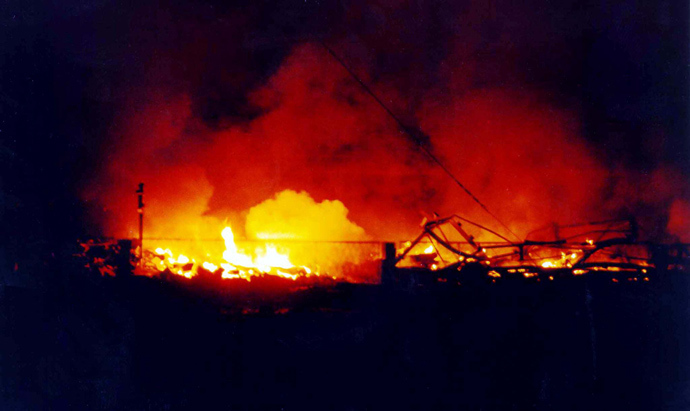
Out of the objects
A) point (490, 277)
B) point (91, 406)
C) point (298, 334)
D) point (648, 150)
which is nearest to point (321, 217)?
point (298, 334)

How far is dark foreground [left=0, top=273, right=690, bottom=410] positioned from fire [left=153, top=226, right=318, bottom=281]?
0.73 meters

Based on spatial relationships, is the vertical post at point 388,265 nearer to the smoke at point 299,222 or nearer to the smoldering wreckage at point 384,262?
the smoldering wreckage at point 384,262

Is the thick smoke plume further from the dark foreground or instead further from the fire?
the dark foreground

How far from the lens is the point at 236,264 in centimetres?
1258

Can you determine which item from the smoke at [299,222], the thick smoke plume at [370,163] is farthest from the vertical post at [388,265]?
the thick smoke plume at [370,163]

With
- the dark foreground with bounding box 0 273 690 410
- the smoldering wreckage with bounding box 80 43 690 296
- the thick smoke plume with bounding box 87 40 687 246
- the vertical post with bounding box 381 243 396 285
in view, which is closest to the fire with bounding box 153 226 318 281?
the smoldering wreckage with bounding box 80 43 690 296

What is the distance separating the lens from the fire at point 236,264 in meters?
11.3

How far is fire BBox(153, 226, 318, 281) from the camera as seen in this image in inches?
447

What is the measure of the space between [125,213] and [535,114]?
15933 mm

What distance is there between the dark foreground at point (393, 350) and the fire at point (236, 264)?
2.41 ft

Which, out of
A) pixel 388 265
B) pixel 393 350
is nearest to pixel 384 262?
pixel 388 265

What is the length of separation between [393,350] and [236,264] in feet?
16.5

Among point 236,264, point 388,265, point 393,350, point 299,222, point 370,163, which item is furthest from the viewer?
point 370,163

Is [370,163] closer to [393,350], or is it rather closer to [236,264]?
[236,264]
